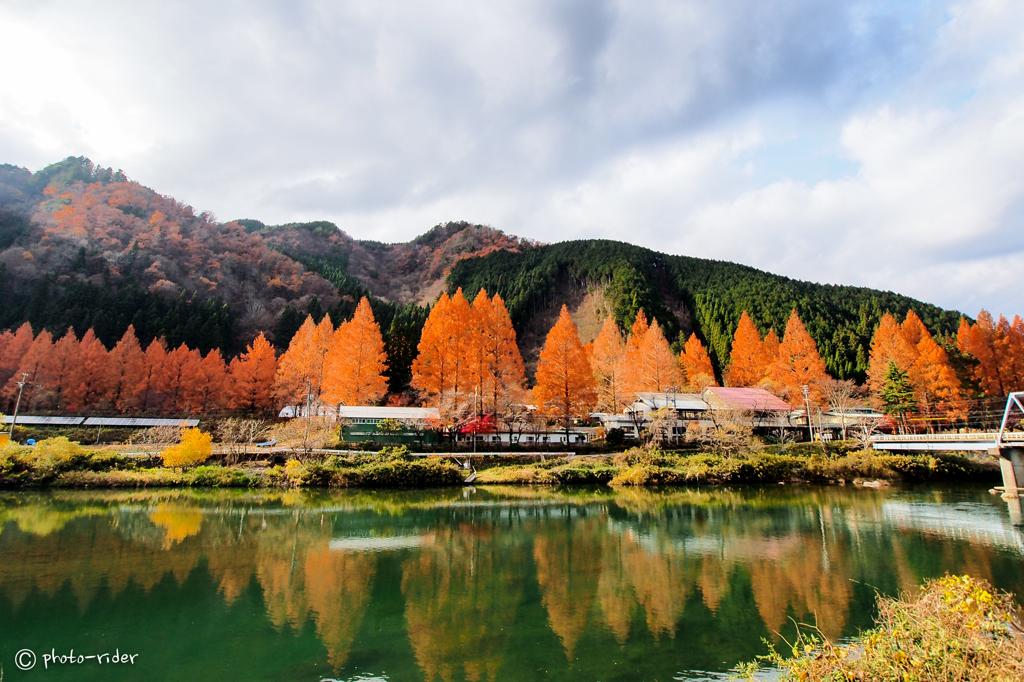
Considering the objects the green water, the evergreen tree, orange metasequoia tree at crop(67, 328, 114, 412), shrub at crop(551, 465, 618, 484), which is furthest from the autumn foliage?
orange metasequoia tree at crop(67, 328, 114, 412)

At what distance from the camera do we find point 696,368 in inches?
1961

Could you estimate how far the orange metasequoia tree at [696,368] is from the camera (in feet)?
150

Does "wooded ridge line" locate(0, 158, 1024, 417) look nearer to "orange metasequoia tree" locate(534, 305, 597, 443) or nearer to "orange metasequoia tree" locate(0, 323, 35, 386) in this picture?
"orange metasequoia tree" locate(0, 323, 35, 386)

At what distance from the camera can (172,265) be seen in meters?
75.4

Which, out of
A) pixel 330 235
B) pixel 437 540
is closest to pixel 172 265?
pixel 330 235

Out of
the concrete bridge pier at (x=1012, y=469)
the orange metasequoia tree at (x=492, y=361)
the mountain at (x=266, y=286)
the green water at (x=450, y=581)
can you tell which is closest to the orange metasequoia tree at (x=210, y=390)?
the mountain at (x=266, y=286)

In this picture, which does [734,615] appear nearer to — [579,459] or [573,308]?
[579,459]

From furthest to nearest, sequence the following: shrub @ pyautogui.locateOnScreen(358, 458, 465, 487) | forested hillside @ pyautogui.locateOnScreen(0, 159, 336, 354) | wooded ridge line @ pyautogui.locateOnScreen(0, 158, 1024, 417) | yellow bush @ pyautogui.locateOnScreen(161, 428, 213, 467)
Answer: forested hillside @ pyautogui.locateOnScreen(0, 159, 336, 354), wooded ridge line @ pyautogui.locateOnScreen(0, 158, 1024, 417), shrub @ pyautogui.locateOnScreen(358, 458, 465, 487), yellow bush @ pyautogui.locateOnScreen(161, 428, 213, 467)

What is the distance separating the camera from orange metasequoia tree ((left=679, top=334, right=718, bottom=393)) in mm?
45625

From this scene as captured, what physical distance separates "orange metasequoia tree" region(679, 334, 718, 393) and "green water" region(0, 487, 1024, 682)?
80.4 ft

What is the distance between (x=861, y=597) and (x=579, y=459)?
20559 mm

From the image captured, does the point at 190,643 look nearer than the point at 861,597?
Yes

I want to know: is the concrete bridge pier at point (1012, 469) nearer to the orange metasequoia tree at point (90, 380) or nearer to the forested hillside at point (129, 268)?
the orange metasequoia tree at point (90, 380)

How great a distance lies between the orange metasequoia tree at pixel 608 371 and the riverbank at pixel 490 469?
32.1 ft
